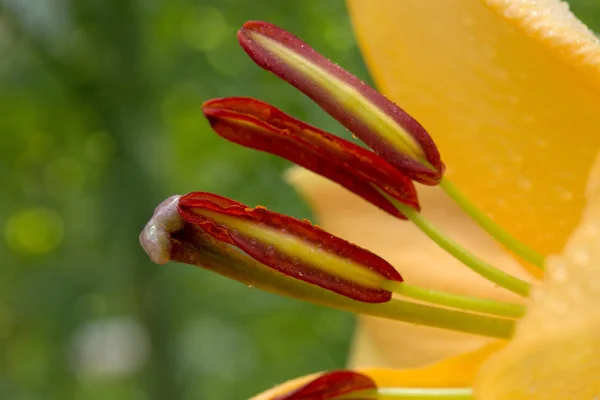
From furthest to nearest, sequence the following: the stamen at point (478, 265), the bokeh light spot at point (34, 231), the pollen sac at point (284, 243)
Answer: the bokeh light spot at point (34, 231) → the stamen at point (478, 265) → the pollen sac at point (284, 243)

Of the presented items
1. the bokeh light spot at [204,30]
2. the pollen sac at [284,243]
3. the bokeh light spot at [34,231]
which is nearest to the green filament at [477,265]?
the pollen sac at [284,243]

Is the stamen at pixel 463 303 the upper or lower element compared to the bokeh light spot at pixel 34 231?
upper

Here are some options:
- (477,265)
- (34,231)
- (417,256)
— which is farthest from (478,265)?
(34,231)

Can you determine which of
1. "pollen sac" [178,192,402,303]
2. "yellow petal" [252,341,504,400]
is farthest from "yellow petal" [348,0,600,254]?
"pollen sac" [178,192,402,303]

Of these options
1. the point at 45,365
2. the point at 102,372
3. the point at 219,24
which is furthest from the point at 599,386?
the point at 102,372

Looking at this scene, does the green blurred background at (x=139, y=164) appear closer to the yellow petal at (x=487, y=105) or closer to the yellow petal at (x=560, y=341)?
the yellow petal at (x=487, y=105)

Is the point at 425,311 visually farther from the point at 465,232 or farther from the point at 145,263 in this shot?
the point at 145,263

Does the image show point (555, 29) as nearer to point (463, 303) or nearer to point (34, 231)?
point (463, 303)
